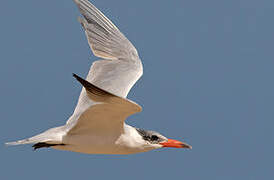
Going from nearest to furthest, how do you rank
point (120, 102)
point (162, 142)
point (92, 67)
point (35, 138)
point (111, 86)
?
point (120, 102) < point (35, 138) < point (162, 142) < point (111, 86) < point (92, 67)

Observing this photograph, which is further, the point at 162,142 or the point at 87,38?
the point at 87,38

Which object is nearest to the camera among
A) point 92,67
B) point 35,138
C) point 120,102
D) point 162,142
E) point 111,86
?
point 120,102

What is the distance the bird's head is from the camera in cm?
802

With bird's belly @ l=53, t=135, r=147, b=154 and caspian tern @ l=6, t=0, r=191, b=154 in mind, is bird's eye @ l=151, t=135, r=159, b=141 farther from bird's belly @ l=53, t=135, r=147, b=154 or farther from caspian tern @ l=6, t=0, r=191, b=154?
bird's belly @ l=53, t=135, r=147, b=154

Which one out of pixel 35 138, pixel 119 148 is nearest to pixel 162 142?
pixel 119 148

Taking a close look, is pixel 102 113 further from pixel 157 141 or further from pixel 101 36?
pixel 101 36

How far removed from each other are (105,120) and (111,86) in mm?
1439

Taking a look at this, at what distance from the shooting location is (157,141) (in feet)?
26.6

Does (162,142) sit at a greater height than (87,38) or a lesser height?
lesser

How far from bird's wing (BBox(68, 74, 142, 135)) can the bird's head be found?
48cm

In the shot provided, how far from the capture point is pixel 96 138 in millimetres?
7652

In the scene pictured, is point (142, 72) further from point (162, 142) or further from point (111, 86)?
point (162, 142)

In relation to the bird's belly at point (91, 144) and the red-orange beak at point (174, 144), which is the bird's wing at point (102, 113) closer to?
the bird's belly at point (91, 144)

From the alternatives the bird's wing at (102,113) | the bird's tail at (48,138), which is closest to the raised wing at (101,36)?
the bird's wing at (102,113)
